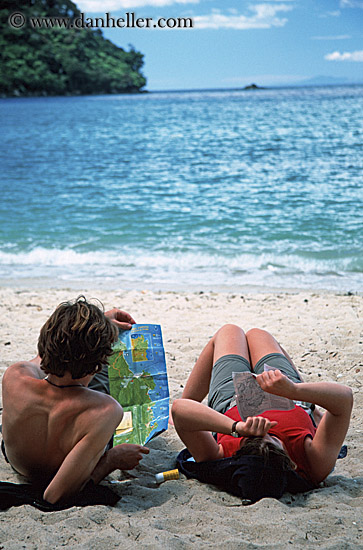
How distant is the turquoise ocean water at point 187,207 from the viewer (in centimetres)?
761

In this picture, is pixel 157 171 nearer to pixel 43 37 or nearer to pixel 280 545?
pixel 280 545

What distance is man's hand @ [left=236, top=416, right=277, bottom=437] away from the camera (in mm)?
2166

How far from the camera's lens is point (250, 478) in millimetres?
2211

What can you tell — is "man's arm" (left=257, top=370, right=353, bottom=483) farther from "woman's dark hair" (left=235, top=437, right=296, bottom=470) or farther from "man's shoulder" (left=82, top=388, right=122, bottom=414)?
"man's shoulder" (left=82, top=388, right=122, bottom=414)

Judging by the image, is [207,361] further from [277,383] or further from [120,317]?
[277,383]

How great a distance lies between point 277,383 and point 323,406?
0.78 feet

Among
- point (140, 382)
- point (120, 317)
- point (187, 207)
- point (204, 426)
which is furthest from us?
point (187, 207)

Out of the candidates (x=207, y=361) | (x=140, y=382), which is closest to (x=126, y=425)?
(x=140, y=382)

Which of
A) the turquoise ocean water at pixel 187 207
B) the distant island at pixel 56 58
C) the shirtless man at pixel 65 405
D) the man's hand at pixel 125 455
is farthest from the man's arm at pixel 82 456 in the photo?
the distant island at pixel 56 58

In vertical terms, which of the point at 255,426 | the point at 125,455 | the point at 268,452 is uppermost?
the point at 255,426

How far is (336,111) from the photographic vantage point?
35312mm

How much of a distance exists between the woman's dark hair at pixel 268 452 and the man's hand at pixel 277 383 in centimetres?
23

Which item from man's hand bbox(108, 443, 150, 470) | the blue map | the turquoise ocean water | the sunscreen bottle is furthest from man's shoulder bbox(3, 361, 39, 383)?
the turquoise ocean water

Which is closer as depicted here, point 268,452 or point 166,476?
point 268,452
